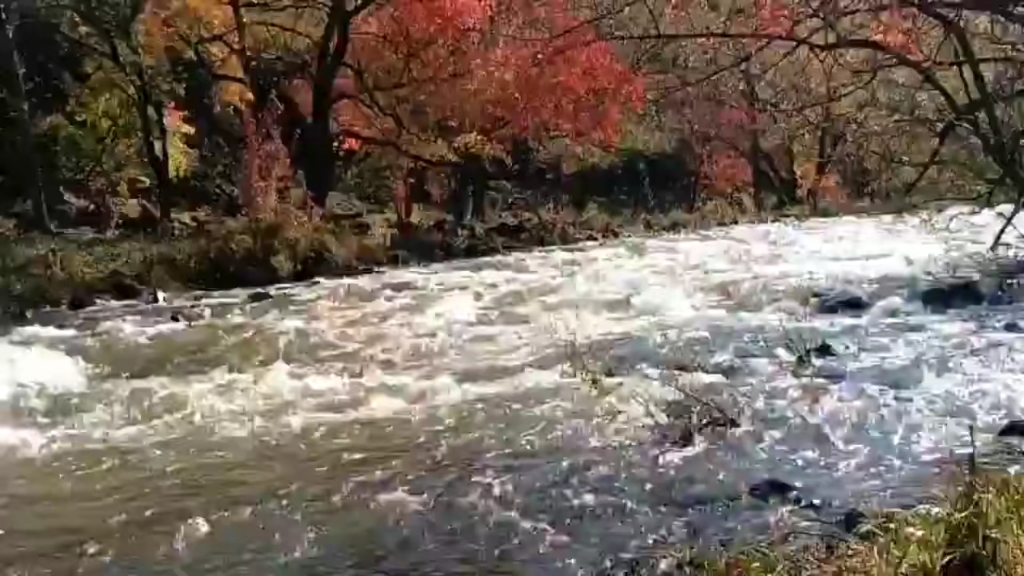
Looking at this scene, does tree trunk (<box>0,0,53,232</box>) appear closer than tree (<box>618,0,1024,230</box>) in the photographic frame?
No

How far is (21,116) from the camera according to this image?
24.4 m

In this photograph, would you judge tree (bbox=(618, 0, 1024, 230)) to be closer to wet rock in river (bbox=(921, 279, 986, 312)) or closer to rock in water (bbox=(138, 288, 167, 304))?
wet rock in river (bbox=(921, 279, 986, 312))

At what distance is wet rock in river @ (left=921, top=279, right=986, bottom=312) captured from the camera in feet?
56.8

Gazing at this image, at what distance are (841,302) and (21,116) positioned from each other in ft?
52.5

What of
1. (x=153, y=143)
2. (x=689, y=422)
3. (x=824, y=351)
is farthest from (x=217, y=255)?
(x=689, y=422)

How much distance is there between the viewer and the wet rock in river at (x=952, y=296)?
1731cm

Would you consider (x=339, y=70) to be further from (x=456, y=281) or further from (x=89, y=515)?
(x=89, y=515)

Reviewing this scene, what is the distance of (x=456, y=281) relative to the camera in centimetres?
2048

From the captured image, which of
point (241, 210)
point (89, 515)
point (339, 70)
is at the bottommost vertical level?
point (89, 515)

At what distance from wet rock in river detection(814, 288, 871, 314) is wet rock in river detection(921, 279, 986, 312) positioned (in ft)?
2.77

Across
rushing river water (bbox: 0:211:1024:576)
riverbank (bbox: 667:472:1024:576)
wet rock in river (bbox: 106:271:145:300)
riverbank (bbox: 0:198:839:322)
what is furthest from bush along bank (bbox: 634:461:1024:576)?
wet rock in river (bbox: 106:271:145:300)

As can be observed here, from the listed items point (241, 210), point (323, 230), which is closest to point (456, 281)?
point (323, 230)

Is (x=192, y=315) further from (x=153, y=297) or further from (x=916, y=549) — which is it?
(x=916, y=549)

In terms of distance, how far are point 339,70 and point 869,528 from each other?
23.6 m
